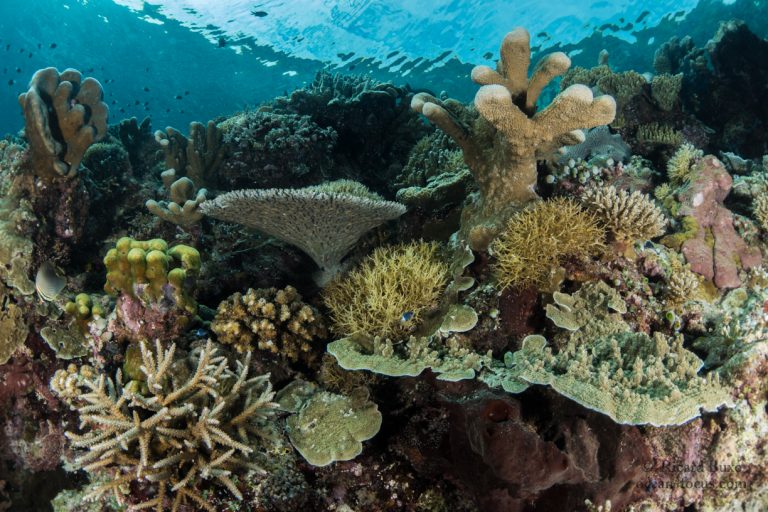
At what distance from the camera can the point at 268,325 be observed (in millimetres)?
3822

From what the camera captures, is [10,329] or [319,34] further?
[319,34]

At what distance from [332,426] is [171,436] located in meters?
1.17

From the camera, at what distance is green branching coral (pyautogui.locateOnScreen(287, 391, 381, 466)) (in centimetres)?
310

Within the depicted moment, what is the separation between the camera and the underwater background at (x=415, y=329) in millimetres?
2826

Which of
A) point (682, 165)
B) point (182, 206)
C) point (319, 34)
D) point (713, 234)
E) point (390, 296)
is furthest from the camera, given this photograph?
point (319, 34)

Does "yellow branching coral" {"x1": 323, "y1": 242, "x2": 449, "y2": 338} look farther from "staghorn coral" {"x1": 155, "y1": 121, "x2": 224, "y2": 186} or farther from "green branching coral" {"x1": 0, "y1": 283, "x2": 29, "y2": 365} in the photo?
"staghorn coral" {"x1": 155, "y1": 121, "x2": 224, "y2": 186}

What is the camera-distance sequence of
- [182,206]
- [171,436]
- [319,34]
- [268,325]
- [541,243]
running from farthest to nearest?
[319,34] → [182,206] → [268,325] → [541,243] → [171,436]

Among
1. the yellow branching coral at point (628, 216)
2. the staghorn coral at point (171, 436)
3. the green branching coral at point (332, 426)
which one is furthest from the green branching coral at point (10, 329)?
the yellow branching coral at point (628, 216)

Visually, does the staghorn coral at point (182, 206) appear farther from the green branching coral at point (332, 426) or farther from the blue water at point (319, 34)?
the blue water at point (319, 34)

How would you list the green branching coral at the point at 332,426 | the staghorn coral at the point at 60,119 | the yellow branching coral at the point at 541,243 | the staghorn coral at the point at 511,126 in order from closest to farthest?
the green branching coral at the point at 332,426, the staghorn coral at the point at 511,126, the yellow branching coral at the point at 541,243, the staghorn coral at the point at 60,119

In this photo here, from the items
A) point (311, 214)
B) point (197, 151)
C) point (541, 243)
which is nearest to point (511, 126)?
point (541, 243)

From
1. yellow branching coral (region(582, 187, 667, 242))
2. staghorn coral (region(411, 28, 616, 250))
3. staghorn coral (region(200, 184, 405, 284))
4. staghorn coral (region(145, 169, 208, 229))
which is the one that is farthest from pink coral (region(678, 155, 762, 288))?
staghorn coral (region(145, 169, 208, 229))

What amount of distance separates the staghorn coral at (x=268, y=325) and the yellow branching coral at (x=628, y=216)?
2.93m

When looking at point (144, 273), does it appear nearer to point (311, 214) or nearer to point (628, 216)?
point (311, 214)
